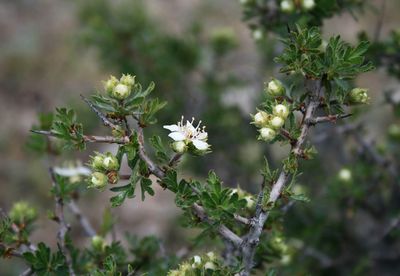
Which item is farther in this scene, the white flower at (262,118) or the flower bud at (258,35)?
the flower bud at (258,35)

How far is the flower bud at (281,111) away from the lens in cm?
188

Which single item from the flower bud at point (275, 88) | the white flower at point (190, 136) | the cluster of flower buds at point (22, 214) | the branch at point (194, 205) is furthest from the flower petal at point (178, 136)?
the cluster of flower buds at point (22, 214)

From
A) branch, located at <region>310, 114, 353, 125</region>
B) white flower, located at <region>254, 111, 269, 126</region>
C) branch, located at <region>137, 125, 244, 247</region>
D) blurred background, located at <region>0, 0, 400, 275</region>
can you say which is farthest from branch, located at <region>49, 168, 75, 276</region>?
branch, located at <region>310, 114, 353, 125</region>

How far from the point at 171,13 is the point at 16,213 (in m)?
5.97

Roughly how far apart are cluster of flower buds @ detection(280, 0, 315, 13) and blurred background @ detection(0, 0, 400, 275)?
17 cm

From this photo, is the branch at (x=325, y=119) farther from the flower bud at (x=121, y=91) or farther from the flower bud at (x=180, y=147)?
the flower bud at (x=121, y=91)

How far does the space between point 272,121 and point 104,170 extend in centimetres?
59

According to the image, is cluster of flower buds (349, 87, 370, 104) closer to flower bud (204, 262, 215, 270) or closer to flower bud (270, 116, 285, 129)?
flower bud (270, 116, 285, 129)

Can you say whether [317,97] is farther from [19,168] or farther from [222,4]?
[222,4]

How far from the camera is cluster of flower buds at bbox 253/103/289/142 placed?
6.15ft

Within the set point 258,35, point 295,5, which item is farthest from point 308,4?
point 258,35

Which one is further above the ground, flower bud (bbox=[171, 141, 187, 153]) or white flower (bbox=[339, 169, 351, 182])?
white flower (bbox=[339, 169, 351, 182])

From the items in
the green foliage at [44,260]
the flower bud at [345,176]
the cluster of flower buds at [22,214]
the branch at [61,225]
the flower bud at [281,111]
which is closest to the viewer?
the flower bud at [281,111]

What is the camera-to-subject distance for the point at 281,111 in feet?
6.19
